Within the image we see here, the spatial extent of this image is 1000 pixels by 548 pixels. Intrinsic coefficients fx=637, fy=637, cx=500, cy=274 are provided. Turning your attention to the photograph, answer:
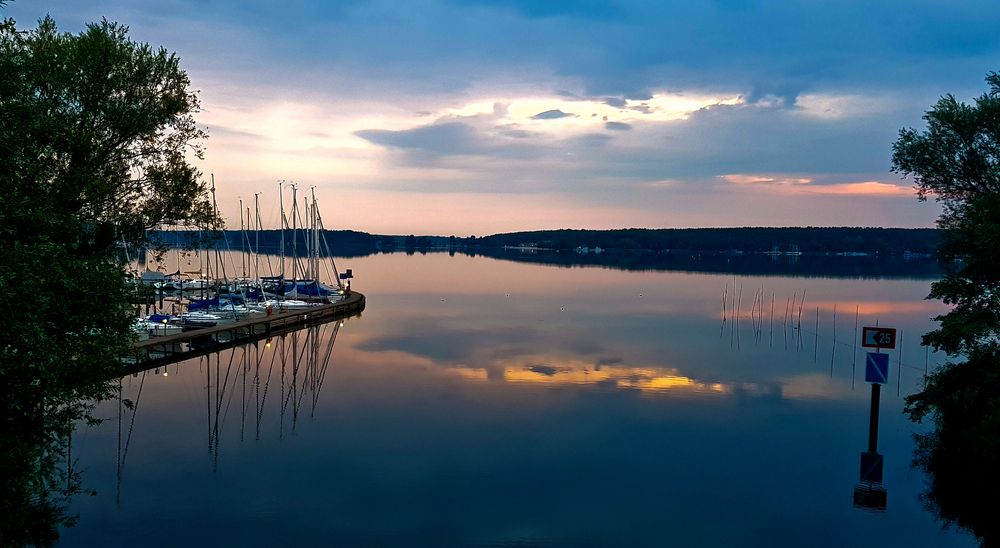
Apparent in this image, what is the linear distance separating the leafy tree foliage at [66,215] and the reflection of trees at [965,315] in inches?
965

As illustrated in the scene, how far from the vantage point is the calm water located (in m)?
18.4

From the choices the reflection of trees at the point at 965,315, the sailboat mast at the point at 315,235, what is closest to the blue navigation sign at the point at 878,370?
the reflection of trees at the point at 965,315

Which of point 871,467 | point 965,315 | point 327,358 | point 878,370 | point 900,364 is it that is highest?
point 965,315

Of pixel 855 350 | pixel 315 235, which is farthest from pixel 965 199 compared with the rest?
pixel 315 235

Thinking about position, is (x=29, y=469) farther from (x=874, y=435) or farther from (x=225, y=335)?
(x=225, y=335)

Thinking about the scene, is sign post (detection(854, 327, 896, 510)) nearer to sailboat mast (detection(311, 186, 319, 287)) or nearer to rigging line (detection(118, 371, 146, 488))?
rigging line (detection(118, 371, 146, 488))

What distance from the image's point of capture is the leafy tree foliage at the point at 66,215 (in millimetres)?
14106

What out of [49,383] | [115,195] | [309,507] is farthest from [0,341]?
[115,195]

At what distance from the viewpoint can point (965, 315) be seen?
71.5 feet

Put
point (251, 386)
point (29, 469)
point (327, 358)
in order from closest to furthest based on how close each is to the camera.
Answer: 1. point (29, 469)
2. point (251, 386)
3. point (327, 358)

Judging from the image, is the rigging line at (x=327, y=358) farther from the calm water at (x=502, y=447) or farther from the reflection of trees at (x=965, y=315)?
the reflection of trees at (x=965, y=315)

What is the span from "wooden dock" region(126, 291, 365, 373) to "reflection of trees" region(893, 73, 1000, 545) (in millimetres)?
35465

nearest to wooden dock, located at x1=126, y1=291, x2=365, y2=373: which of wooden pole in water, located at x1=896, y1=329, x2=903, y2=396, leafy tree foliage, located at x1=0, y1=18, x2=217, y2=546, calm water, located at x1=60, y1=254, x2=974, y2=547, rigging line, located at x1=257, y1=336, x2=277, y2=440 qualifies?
calm water, located at x1=60, y1=254, x2=974, y2=547

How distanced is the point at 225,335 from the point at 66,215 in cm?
3543
